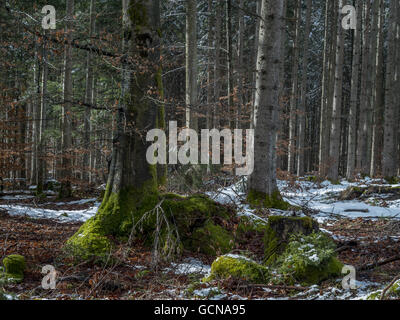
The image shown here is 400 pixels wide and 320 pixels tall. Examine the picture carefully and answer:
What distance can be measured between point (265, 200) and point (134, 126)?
148 inches

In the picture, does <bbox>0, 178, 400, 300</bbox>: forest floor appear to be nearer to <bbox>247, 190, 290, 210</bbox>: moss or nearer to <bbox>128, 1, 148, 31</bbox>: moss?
<bbox>247, 190, 290, 210</bbox>: moss

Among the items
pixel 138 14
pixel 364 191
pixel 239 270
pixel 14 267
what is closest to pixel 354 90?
pixel 364 191

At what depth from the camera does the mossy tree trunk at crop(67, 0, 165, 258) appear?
5965 mm

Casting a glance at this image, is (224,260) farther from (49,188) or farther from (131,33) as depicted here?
(49,188)

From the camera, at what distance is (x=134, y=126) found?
5953mm

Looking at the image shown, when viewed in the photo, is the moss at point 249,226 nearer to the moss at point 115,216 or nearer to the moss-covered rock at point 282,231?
the moss-covered rock at point 282,231

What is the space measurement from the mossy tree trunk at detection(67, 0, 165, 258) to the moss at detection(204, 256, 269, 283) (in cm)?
198

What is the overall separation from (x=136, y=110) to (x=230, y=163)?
5773mm

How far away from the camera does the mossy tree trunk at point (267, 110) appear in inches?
327

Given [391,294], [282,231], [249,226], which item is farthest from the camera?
[249,226]

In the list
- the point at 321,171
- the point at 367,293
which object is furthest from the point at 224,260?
the point at 321,171

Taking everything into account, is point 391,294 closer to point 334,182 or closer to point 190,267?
point 190,267

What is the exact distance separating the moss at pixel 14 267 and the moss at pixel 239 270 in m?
2.39

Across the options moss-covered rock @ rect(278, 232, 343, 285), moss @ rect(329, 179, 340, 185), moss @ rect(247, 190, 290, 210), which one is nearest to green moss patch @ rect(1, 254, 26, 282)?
moss-covered rock @ rect(278, 232, 343, 285)
